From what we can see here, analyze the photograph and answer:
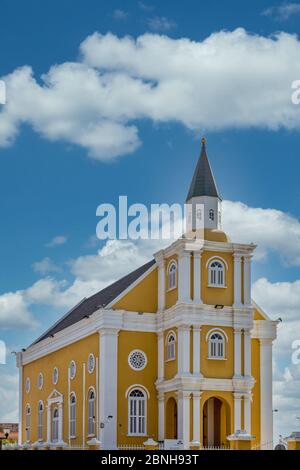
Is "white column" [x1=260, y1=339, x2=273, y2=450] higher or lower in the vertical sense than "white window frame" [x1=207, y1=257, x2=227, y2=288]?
lower

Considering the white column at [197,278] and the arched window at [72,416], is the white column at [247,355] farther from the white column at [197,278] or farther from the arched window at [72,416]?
the arched window at [72,416]

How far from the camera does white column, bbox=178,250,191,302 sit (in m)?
63.8

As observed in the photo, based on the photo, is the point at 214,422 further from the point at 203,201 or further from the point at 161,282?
the point at 203,201

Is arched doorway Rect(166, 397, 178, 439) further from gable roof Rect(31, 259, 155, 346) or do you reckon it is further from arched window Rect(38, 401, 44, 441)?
arched window Rect(38, 401, 44, 441)

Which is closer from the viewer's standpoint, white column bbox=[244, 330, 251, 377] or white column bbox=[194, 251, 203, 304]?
white column bbox=[194, 251, 203, 304]

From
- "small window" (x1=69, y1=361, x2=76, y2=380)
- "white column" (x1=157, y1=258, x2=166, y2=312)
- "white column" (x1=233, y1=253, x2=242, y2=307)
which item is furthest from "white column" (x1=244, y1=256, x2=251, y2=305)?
"small window" (x1=69, y1=361, x2=76, y2=380)

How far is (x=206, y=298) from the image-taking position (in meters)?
64.6

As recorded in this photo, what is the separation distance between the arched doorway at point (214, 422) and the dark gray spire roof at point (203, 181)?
1362cm

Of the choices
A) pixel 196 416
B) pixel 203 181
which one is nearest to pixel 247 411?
pixel 196 416

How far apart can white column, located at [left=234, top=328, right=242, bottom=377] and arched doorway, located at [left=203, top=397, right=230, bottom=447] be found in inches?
88.8

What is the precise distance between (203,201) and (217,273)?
17.3 ft
